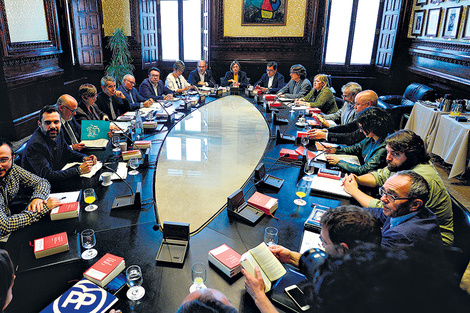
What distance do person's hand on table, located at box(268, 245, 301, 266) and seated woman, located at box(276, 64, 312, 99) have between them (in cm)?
411

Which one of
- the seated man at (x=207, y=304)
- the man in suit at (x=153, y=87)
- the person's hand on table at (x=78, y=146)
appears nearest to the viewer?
the seated man at (x=207, y=304)

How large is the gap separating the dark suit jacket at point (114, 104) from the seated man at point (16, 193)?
2.17 m

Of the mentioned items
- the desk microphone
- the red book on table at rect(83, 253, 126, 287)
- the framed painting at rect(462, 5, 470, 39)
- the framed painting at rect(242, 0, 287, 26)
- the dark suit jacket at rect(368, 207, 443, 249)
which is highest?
the framed painting at rect(242, 0, 287, 26)

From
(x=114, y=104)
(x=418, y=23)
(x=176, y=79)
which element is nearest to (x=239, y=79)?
(x=176, y=79)

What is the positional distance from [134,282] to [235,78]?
581 cm

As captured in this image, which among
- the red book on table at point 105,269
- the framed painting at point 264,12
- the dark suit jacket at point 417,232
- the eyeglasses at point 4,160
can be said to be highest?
the framed painting at point 264,12

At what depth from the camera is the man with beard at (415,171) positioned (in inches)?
72.2

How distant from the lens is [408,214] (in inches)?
62.3

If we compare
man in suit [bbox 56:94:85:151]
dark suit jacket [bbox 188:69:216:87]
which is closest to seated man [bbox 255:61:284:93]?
dark suit jacket [bbox 188:69:216:87]

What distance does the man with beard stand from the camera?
6.02 ft

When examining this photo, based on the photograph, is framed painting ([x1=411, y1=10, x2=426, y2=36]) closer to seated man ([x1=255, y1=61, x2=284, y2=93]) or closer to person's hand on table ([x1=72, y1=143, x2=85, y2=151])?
seated man ([x1=255, y1=61, x2=284, y2=93])

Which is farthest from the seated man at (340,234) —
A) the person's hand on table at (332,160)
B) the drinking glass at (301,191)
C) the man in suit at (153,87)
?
the man in suit at (153,87)

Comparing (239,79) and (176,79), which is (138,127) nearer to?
(176,79)

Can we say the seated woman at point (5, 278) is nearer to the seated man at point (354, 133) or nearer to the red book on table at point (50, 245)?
the red book on table at point (50, 245)
